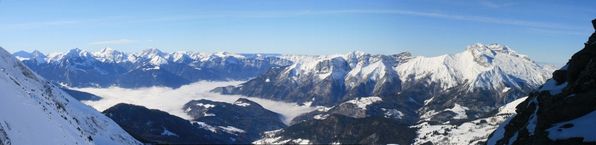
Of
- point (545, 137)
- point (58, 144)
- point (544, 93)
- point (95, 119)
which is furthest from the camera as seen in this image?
point (95, 119)

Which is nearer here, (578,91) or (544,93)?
(578,91)

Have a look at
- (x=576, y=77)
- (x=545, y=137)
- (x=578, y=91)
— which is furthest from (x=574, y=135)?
(x=576, y=77)

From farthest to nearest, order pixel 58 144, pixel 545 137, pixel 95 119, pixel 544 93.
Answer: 1. pixel 95 119
2. pixel 544 93
3. pixel 58 144
4. pixel 545 137

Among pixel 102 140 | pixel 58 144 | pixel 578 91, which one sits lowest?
pixel 102 140

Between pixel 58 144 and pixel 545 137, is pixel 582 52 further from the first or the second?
pixel 58 144

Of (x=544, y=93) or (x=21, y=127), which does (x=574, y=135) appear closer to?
(x=544, y=93)

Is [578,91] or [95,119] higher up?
[578,91]
